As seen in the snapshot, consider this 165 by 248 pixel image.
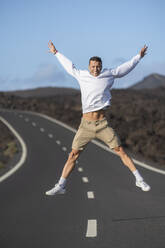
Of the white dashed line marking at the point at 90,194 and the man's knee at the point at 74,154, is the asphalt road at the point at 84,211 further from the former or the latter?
the man's knee at the point at 74,154

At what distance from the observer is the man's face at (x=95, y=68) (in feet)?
22.5

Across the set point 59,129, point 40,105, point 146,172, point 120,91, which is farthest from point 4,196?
point 120,91

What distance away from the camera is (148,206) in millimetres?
8523

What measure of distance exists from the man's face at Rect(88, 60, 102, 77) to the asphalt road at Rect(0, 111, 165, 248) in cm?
241

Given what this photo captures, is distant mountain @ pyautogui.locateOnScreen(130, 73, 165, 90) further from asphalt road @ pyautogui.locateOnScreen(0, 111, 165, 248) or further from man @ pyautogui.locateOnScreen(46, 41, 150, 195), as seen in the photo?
man @ pyautogui.locateOnScreen(46, 41, 150, 195)

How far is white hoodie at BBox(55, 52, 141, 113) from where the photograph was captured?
696 cm

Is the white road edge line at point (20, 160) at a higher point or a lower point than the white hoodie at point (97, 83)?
lower

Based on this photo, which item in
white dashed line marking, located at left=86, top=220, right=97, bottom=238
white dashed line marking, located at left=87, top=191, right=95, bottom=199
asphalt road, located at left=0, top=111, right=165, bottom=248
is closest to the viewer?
asphalt road, located at left=0, top=111, right=165, bottom=248

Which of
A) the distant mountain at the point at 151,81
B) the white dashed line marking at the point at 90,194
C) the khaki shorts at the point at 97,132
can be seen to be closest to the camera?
the khaki shorts at the point at 97,132

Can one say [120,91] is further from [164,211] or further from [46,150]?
[164,211]

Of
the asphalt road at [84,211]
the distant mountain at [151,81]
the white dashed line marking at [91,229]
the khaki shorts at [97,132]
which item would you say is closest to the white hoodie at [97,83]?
the khaki shorts at [97,132]

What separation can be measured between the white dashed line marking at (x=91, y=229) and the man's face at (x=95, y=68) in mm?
2384

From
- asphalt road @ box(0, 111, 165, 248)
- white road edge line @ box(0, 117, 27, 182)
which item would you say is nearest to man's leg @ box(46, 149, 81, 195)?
asphalt road @ box(0, 111, 165, 248)

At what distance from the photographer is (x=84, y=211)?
27.4ft
